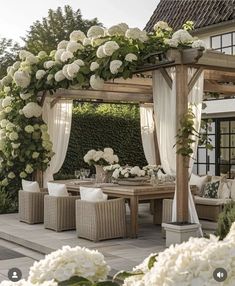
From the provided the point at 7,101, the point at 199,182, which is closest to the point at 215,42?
A: the point at 199,182

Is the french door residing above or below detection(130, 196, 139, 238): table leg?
above

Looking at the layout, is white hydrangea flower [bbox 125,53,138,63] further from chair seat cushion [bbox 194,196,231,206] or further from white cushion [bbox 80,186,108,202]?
chair seat cushion [bbox 194,196,231,206]

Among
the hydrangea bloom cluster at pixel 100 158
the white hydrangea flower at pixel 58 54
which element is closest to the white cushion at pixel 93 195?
the hydrangea bloom cluster at pixel 100 158

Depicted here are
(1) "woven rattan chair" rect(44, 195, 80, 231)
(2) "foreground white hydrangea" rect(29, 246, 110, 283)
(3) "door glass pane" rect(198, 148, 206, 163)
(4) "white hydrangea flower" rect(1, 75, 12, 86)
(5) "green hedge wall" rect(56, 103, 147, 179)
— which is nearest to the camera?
(2) "foreground white hydrangea" rect(29, 246, 110, 283)

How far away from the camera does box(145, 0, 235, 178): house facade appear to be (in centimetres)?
1595

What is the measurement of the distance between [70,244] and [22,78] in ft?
12.8

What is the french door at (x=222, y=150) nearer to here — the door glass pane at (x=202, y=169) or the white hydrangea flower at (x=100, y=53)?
the door glass pane at (x=202, y=169)

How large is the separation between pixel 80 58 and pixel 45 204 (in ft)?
8.20

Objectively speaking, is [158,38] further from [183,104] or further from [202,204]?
[202,204]

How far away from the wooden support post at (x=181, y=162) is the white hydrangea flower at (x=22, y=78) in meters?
3.78

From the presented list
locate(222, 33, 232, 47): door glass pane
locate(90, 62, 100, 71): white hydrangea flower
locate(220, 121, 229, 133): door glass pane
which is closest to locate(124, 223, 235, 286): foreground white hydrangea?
locate(90, 62, 100, 71): white hydrangea flower

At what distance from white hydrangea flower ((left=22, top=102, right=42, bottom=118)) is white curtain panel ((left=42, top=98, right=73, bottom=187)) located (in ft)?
1.08

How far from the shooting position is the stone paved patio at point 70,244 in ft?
21.7

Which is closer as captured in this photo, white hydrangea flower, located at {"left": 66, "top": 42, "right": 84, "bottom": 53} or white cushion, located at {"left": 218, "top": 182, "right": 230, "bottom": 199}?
white hydrangea flower, located at {"left": 66, "top": 42, "right": 84, "bottom": 53}
